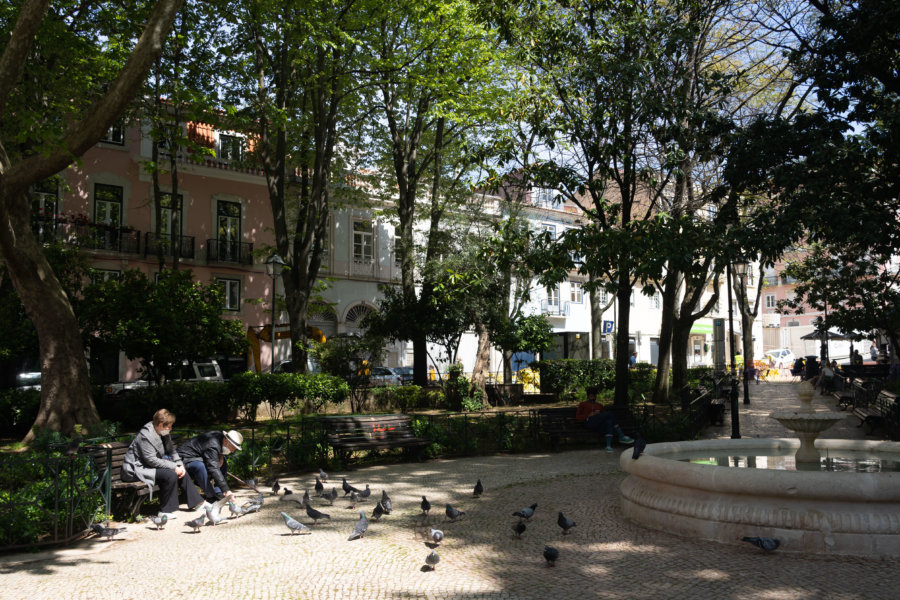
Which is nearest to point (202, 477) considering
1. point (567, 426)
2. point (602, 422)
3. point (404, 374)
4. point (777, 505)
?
point (777, 505)

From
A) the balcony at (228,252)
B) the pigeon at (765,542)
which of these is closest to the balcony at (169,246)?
the balcony at (228,252)

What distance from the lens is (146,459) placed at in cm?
759

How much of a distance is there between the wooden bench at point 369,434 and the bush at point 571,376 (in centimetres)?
1334

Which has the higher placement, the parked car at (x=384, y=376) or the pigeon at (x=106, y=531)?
the parked car at (x=384, y=376)

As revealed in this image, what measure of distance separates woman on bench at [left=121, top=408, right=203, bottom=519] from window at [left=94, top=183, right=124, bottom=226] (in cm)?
2114

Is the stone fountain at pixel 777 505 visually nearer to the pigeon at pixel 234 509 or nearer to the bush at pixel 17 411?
the pigeon at pixel 234 509

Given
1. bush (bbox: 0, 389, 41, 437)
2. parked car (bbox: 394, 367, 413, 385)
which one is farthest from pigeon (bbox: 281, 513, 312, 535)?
parked car (bbox: 394, 367, 413, 385)

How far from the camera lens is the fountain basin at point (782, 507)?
585 cm

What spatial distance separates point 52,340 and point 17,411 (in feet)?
11.9

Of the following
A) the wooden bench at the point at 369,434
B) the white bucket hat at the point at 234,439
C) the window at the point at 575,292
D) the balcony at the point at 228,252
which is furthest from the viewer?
the window at the point at 575,292

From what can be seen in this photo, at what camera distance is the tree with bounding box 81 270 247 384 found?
14.9 meters

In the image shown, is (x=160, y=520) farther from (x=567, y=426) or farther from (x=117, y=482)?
(x=567, y=426)

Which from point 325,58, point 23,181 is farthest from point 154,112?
point 23,181

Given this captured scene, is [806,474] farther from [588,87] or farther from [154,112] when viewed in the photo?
[154,112]
